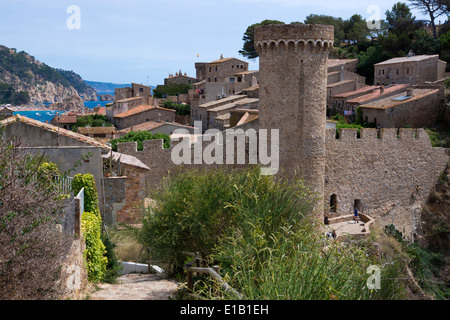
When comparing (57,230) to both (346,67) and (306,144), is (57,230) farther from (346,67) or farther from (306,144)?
(346,67)

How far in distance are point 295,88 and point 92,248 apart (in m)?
8.80

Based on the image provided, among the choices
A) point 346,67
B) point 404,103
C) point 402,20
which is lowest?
point 404,103

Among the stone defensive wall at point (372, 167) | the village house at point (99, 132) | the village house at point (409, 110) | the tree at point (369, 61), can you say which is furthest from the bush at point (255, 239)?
the tree at point (369, 61)

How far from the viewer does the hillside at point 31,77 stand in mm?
125969

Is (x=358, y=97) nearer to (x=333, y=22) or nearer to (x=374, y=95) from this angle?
(x=374, y=95)

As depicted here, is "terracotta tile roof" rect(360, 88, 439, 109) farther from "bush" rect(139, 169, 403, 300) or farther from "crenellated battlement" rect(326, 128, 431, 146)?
"bush" rect(139, 169, 403, 300)

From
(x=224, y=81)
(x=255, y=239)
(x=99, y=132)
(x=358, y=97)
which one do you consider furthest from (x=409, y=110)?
(x=224, y=81)

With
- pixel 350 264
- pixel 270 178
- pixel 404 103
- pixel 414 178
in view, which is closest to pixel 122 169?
pixel 270 178

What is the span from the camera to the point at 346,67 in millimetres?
44656

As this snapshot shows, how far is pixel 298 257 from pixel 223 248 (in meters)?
2.21

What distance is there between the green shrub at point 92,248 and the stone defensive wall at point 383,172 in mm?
11353

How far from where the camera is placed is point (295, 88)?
1612 cm

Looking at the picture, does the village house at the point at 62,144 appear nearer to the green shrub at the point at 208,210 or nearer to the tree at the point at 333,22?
the green shrub at the point at 208,210

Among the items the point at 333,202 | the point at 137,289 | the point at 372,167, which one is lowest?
the point at 137,289
